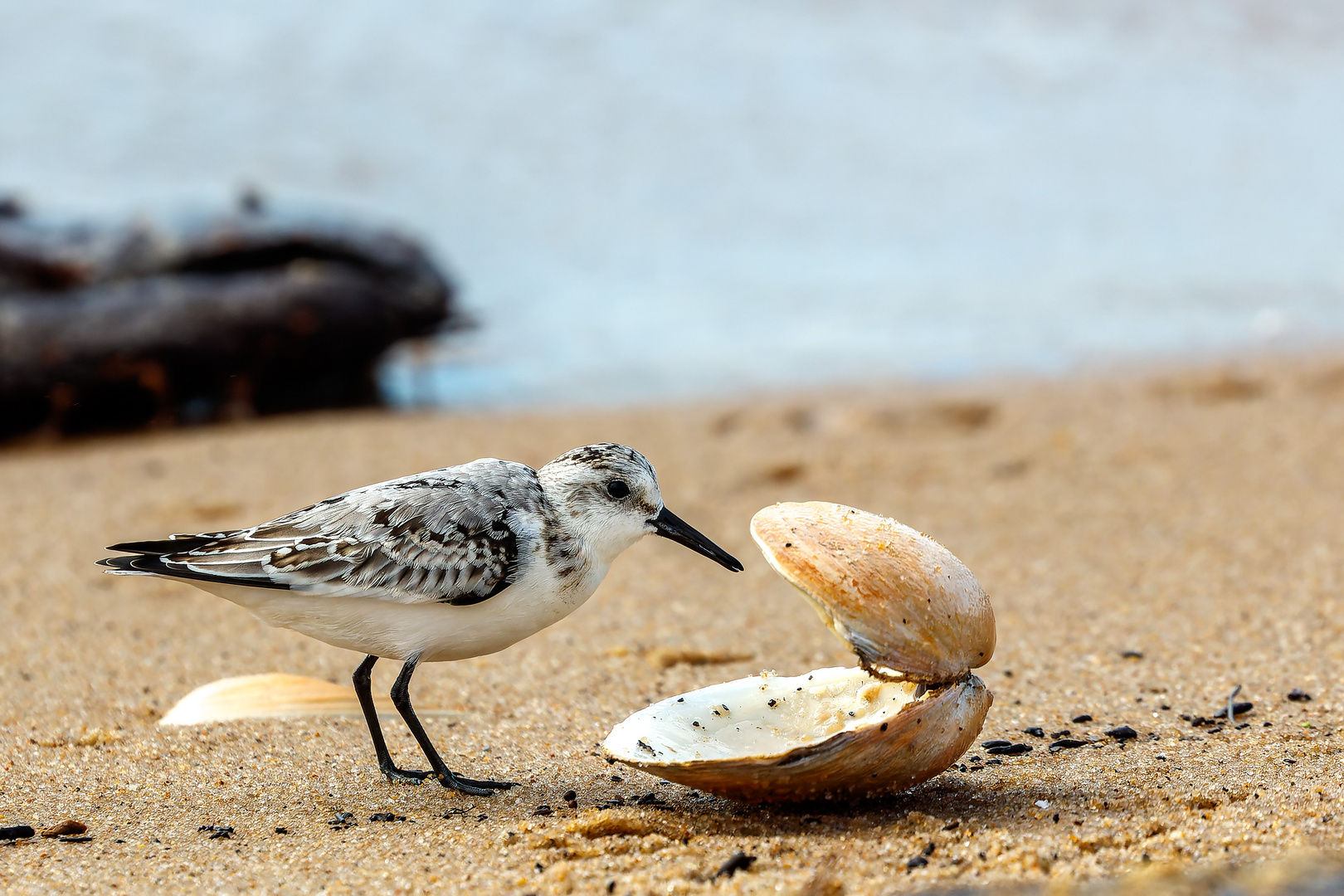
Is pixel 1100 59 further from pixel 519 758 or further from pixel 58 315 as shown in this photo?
pixel 519 758

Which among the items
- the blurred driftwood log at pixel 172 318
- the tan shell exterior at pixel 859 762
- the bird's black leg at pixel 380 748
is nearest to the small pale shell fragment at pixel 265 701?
the bird's black leg at pixel 380 748

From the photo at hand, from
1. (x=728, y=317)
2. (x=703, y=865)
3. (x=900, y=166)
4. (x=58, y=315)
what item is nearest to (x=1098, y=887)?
(x=703, y=865)

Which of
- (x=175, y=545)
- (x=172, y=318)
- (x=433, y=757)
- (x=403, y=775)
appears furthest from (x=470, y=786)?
(x=172, y=318)

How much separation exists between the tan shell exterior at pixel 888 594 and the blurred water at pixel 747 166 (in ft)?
28.5

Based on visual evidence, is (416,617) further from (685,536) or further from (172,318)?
(172,318)

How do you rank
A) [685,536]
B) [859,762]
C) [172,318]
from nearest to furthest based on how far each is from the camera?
1. [859,762]
2. [685,536]
3. [172,318]

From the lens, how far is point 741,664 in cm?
442

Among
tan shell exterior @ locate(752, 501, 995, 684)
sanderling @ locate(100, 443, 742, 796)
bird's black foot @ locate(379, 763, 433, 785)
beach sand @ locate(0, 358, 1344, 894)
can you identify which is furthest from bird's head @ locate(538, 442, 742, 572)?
bird's black foot @ locate(379, 763, 433, 785)

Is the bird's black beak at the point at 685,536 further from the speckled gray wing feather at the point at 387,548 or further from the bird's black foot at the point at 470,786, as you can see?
the bird's black foot at the point at 470,786

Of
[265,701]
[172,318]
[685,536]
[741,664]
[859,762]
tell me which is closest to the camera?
[859,762]

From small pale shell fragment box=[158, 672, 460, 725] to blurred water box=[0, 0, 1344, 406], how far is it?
293 inches

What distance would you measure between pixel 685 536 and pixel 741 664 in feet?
3.35

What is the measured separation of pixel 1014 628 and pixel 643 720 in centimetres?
209

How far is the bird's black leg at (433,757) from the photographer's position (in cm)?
325
